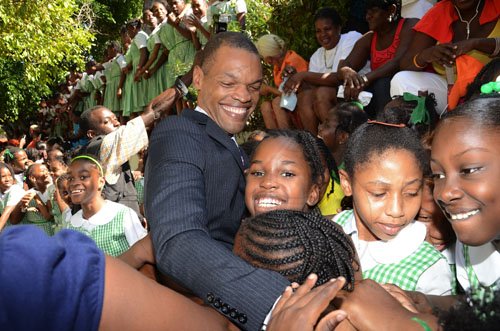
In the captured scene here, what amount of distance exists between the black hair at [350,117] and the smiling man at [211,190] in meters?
1.72

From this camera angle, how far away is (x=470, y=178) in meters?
1.90

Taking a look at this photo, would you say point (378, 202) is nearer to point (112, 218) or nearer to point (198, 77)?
point (198, 77)

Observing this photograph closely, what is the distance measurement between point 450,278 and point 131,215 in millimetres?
2674

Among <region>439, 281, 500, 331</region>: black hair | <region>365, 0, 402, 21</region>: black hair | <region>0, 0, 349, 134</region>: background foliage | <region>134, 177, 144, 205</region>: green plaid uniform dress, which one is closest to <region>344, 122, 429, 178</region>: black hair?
<region>439, 281, 500, 331</region>: black hair

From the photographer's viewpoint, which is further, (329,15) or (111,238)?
(329,15)

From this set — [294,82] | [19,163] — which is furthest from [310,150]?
[19,163]

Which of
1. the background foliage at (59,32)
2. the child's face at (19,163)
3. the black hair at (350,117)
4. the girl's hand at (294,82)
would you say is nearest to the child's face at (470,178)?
the black hair at (350,117)

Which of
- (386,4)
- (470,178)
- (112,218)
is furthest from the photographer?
Result: (386,4)

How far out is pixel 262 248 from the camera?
5.66 feet

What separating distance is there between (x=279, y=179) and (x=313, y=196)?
0.20m

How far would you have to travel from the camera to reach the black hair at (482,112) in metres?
1.94

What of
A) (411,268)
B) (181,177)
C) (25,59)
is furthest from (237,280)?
(25,59)

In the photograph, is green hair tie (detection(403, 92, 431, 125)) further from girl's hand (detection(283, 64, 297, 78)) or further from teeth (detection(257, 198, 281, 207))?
girl's hand (detection(283, 64, 297, 78))

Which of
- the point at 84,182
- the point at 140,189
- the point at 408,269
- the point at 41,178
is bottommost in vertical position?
the point at 41,178
